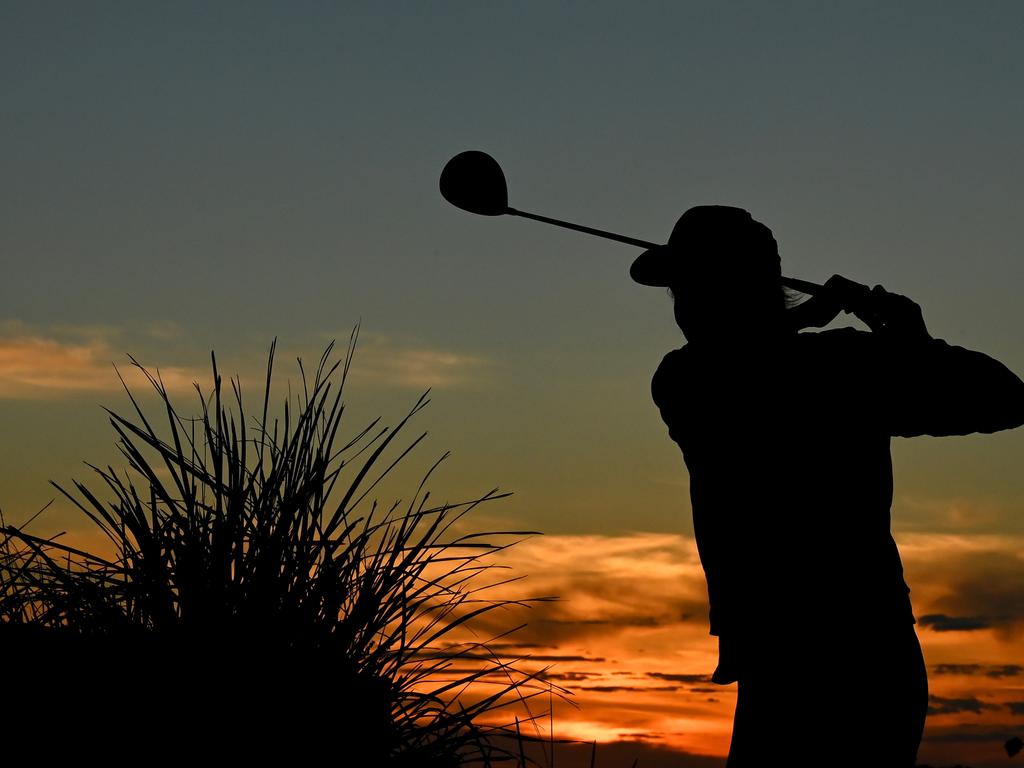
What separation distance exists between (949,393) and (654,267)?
1.07m

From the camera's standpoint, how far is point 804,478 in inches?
134

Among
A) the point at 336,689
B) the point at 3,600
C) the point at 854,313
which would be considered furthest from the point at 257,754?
the point at 854,313

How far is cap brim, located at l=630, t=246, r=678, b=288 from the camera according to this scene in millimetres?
3883

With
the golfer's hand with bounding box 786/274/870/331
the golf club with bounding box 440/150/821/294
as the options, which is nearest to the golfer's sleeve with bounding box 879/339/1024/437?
the golfer's hand with bounding box 786/274/870/331

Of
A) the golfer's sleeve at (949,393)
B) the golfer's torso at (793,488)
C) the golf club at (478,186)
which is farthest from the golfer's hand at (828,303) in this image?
the golf club at (478,186)

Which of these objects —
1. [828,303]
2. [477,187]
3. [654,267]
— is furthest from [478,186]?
[828,303]

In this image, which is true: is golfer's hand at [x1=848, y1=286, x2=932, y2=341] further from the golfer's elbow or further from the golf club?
the golf club

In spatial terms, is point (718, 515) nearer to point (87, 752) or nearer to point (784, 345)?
point (784, 345)

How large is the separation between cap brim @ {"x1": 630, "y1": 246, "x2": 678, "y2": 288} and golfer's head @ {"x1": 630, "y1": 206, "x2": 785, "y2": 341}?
0.03 metres

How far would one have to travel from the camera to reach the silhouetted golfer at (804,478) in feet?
10.9

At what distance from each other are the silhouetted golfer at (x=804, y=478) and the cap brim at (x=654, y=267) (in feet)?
0.19

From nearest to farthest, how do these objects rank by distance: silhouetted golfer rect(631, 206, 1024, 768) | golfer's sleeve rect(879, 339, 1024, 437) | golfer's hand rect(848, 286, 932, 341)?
silhouetted golfer rect(631, 206, 1024, 768)
golfer's sleeve rect(879, 339, 1024, 437)
golfer's hand rect(848, 286, 932, 341)

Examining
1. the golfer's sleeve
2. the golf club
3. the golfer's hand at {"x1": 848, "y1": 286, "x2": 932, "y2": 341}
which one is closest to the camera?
the golfer's sleeve

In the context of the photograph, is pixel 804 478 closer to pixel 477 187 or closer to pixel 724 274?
pixel 724 274
